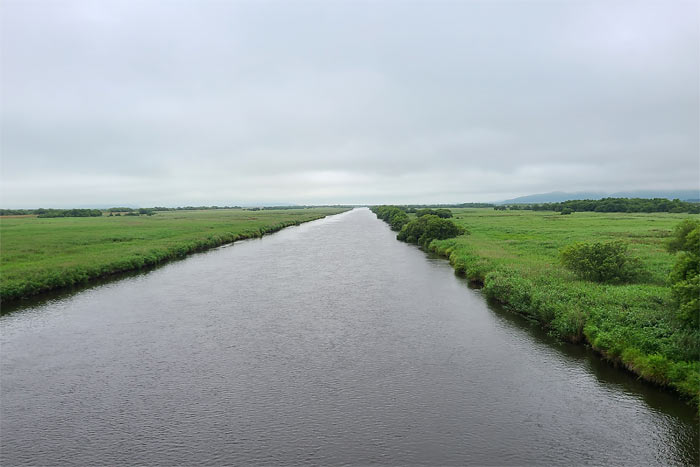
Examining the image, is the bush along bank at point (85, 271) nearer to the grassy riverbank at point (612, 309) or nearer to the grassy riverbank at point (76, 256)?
the grassy riverbank at point (76, 256)

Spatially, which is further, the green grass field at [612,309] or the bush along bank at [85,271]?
the bush along bank at [85,271]

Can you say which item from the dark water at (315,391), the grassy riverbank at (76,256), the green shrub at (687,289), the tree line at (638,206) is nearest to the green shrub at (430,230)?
the grassy riverbank at (76,256)

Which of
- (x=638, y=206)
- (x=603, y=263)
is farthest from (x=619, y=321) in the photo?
(x=638, y=206)

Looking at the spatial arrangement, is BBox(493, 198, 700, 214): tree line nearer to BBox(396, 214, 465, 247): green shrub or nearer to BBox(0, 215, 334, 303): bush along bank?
BBox(396, 214, 465, 247): green shrub

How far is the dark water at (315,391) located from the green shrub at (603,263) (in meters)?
6.17

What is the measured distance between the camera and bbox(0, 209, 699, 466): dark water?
35.0 ft

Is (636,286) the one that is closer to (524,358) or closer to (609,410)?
(524,358)

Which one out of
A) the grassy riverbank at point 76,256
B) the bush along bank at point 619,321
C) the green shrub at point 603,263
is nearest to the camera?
the bush along bank at point 619,321

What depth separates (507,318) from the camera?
21672mm

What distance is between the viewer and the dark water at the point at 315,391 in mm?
10664

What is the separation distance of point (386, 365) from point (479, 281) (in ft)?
56.0

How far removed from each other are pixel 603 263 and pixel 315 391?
62.6ft

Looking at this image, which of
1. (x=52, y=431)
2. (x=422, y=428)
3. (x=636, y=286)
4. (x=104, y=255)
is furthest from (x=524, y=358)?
(x=104, y=255)

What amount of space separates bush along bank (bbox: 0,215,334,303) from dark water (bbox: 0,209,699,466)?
384cm
